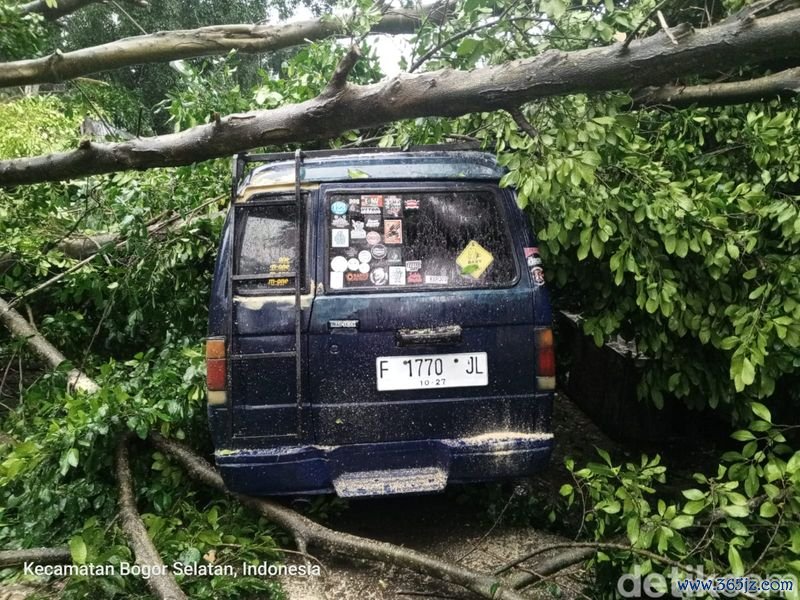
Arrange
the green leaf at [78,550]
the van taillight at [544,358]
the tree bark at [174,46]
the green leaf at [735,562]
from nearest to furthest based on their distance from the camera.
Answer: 1. the green leaf at [735,562]
2. the green leaf at [78,550]
3. the van taillight at [544,358]
4. the tree bark at [174,46]

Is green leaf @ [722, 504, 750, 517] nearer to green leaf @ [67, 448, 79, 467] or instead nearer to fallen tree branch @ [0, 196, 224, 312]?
green leaf @ [67, 448, 79, 467]

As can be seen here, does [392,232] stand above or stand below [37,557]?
above

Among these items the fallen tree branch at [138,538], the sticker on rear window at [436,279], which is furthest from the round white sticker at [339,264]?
the fallen tree branch at [138,538]

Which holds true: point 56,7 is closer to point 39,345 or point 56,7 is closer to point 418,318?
point 39,345

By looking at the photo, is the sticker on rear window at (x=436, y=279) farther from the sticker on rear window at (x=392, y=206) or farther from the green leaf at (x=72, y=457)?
the green leaf at (x=72, y=457)

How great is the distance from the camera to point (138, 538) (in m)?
2.63

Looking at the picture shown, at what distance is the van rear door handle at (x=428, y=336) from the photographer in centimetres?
271

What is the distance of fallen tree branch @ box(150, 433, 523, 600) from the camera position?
2.35 metres

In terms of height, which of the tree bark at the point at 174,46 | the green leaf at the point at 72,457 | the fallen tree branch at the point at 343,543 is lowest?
the fallen tree branch at the point at 343,543

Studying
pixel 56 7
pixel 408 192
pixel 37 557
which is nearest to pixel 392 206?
pixel 408 192

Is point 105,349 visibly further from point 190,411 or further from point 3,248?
point 190,411

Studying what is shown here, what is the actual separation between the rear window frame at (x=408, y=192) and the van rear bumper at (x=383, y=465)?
2.41ft

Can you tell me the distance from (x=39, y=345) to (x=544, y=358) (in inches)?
152

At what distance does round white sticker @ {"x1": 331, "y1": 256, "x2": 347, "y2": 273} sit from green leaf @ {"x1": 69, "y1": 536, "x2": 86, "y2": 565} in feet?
5.23
